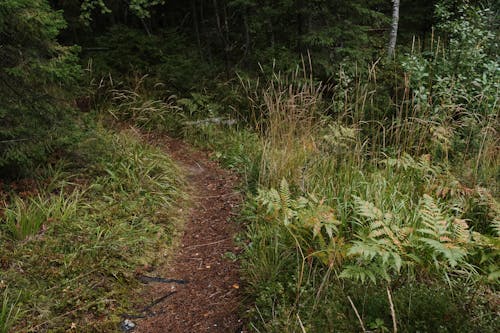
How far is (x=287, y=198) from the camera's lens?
3066mm

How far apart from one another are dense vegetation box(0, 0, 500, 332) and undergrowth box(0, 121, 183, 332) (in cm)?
2

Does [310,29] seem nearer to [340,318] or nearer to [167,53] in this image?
Result: [167,53]

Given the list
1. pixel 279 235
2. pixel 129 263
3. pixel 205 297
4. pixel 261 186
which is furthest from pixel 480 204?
pixel 129 263

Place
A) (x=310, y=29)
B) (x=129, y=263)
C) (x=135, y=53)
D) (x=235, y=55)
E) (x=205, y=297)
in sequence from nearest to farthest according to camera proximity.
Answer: (x=205, y=297) → (x=129, y=263) → (x=310, y=29) → (x=135, y=53) → (x=235, y=55)

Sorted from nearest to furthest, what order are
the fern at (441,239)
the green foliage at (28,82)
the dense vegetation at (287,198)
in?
1. the fern at (441,239)
2. the dense vegetation at (287,198)
3. the green foliage at (28,82)

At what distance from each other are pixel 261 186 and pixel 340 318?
2.24 meters

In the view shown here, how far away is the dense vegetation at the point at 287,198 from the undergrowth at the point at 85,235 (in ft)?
0.06

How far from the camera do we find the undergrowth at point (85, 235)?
9.37ft

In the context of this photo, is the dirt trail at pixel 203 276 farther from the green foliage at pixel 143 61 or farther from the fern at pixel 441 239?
the green foliage at pixel 143 61

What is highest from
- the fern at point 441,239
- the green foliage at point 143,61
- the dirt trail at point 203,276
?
the green foliage at point 143,61

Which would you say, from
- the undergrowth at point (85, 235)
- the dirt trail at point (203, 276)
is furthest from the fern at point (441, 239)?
the undergrowth at point (85, 235)

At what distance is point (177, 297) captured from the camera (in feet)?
10.7

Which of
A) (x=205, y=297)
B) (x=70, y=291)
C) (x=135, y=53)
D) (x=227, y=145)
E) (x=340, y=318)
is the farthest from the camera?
(x=135, y=53)

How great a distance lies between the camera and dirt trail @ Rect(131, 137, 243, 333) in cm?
295
